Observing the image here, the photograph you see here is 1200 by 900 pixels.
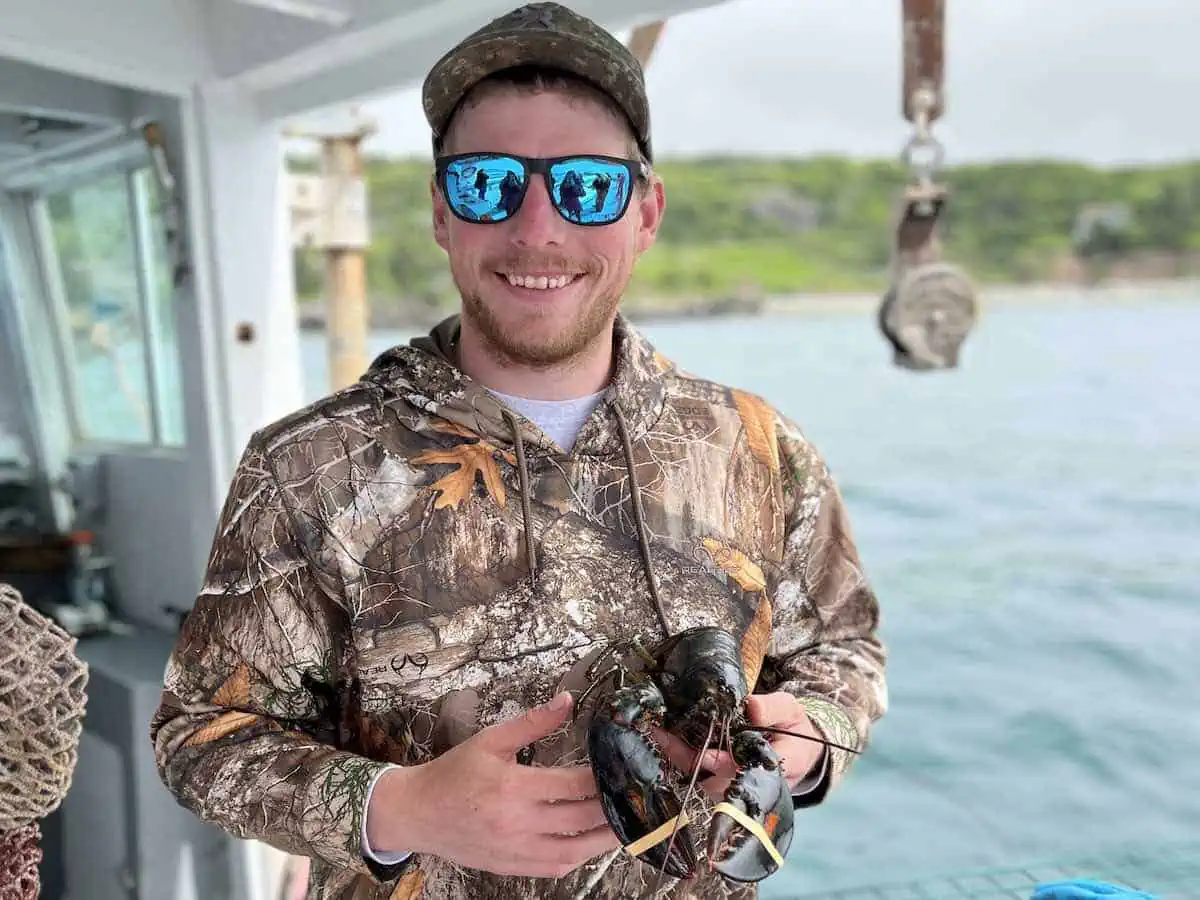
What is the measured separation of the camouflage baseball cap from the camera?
1384mm

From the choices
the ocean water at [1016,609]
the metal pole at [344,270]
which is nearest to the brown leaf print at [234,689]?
the ocean water at [1016,609]

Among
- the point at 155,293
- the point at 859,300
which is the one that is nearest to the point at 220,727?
the point at 155,293

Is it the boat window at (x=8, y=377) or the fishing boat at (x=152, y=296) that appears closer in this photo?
the fishing boat at (x=152, y=296)

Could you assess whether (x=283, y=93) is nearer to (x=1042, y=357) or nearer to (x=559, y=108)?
(x=559, y=108)

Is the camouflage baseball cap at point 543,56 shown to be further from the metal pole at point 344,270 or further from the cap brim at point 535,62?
the metal pole at point 344,270

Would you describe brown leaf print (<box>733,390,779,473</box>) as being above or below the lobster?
above

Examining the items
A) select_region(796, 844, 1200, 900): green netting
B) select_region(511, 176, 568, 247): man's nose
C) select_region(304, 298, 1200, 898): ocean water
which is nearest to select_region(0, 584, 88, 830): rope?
select_region(511, 176, 568, 247): man's nose

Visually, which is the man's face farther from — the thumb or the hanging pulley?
the hanging pulley

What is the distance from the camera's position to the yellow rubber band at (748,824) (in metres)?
1.05

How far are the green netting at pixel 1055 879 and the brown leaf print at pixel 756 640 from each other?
1291 mm

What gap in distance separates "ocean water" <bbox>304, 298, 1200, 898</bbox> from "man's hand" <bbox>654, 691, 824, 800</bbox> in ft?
8.39

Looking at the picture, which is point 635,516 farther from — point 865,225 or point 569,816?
point 865,225

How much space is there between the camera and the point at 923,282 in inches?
101

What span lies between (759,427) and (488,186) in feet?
1.75
